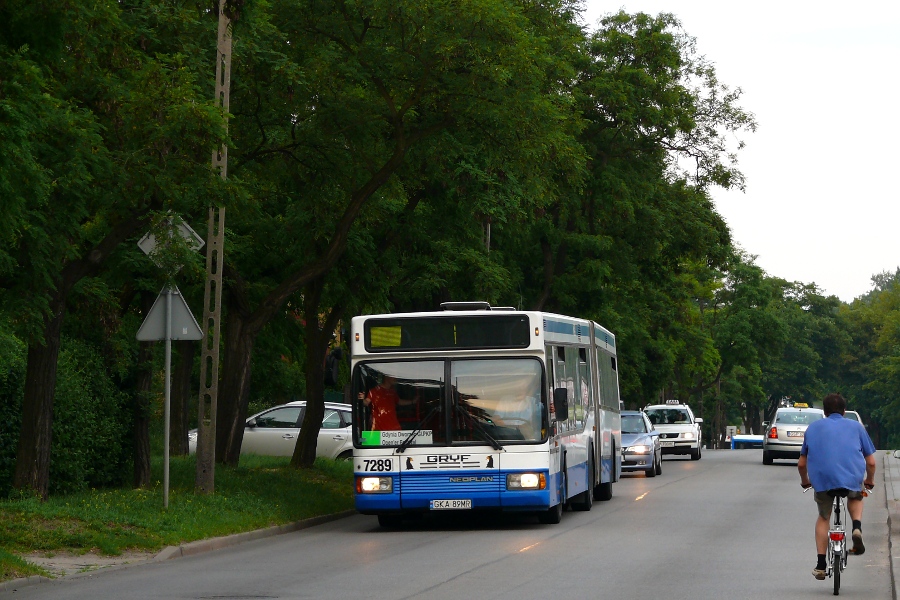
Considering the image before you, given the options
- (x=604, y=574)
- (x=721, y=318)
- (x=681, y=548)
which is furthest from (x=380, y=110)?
(x=721, y=318)

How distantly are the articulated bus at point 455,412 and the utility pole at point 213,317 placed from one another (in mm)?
2208

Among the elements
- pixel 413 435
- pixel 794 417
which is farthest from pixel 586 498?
pixel 794 417

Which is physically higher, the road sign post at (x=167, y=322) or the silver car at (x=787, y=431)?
the road sign post at (x=167, y=322)

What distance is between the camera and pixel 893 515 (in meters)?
20.6

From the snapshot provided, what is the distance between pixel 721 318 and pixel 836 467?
230 feet

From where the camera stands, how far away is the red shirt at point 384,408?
1838cm

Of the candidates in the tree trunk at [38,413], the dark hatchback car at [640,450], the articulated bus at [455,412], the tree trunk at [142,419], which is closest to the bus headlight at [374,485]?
the articulated bus at [455,412]

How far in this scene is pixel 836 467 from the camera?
11.9 metres

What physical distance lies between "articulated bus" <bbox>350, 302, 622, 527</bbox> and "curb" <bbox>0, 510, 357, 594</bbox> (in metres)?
1.36

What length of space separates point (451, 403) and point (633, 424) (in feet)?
63.0

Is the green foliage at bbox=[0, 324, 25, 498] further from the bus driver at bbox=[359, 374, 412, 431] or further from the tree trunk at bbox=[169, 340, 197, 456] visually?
the tree trunk at bbox=[169, 340, 197, 456]

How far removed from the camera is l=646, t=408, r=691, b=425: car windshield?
4847 cm

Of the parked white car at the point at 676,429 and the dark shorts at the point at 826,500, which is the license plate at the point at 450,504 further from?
the parked white car at the point at 676,429

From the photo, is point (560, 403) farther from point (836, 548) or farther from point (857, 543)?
point (836, 548)
